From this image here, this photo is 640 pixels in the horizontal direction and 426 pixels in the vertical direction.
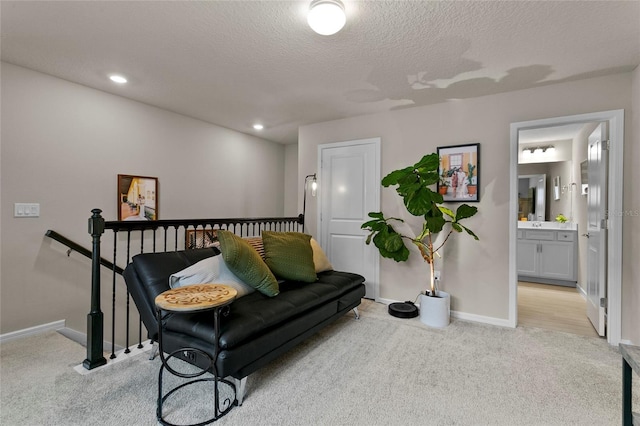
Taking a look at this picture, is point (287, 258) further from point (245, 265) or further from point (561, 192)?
point (561, 192)

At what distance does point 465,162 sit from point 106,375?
3.68 meters

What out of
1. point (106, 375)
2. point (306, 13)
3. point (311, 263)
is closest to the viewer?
point (306, 13)

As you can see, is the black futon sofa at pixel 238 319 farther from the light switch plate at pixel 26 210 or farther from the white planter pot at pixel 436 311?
the light switch plate at pixel 26 210

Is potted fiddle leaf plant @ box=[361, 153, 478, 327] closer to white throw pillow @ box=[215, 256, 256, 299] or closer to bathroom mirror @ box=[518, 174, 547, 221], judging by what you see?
white throw pillow @ box=[215, 256, 256, 299]

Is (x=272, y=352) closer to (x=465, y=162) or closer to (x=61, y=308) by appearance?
(x=61, y=308)

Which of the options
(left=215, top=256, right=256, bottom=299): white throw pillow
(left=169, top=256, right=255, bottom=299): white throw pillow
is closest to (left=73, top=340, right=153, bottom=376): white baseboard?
(left=169, top=256, right=255, bottom=299): white throw pillow

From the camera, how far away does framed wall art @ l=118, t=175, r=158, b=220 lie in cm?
343

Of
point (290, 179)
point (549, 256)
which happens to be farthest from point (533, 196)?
point (290, 179)

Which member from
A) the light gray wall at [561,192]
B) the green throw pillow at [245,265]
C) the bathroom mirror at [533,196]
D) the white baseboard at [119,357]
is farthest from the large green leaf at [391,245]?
the bathroom mirror at [533,196]

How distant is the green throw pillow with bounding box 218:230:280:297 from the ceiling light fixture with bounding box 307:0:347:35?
5.10ft

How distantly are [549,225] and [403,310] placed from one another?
146 inches

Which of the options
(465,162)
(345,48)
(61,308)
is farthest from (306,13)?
(61,308)

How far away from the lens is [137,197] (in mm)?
3568

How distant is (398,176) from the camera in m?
3.13
